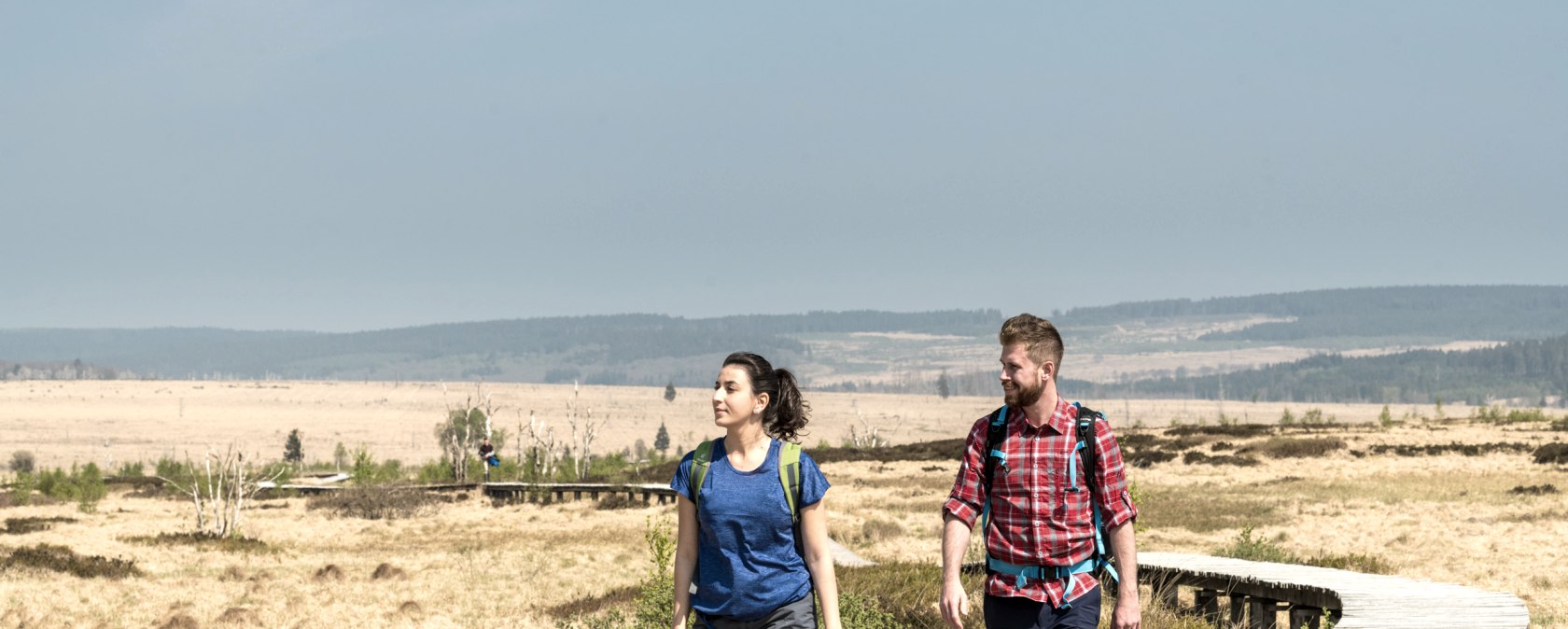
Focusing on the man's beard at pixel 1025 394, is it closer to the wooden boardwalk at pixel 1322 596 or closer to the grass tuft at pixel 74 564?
the wooden boardwalk at pixel 1322 596

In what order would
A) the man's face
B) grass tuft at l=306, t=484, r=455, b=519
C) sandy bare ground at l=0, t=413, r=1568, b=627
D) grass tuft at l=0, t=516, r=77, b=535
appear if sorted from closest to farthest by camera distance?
the man's face
sandy bare ground at l=0, t=413, r=1568, b=627
grass tuft at l=0, t=516, r=77, b=535
grass tuft at l=306, t=484, r=455, b=519

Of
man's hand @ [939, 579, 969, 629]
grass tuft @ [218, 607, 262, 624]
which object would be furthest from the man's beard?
grass tuft @ [218, 607, 262, 624]

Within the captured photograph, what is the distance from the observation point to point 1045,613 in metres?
6.33

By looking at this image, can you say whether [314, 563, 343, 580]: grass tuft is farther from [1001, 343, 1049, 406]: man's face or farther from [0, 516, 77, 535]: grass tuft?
[1001, 343, 1049, 406]: man's face

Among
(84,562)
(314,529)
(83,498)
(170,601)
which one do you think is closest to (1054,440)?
(170,601)

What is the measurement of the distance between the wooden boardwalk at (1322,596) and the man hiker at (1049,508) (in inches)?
237

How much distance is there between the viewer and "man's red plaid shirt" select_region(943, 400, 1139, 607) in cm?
634

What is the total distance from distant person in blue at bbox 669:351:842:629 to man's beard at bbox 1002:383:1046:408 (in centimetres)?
84

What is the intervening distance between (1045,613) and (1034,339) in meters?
1.09

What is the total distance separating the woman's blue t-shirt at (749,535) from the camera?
6.34 metres

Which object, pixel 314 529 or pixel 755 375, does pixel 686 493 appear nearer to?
pixel 755 375

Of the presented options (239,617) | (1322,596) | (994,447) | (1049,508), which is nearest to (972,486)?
(994,447)

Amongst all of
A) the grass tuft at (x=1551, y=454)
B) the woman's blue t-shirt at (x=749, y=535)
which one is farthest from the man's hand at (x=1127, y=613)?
the grass tuft at (x=1551, y=454)

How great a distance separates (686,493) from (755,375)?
555 mm
